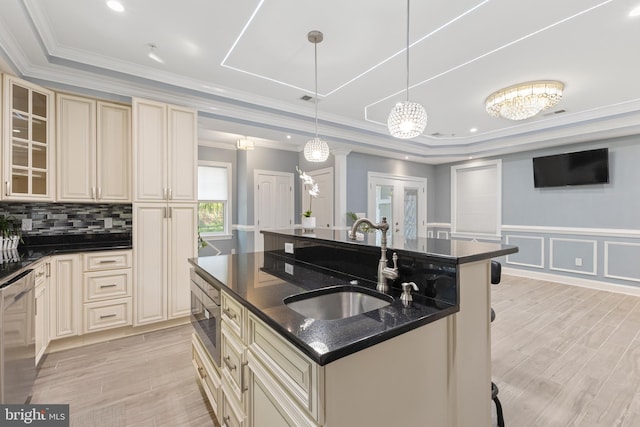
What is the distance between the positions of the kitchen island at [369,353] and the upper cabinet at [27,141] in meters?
2.20

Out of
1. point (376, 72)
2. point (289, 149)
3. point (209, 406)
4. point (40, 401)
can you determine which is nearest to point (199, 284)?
point (209, 406)

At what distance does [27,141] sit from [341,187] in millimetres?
3953

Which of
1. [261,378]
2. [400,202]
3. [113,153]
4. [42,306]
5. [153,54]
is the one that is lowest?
[42,306]

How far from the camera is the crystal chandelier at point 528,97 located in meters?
3.21

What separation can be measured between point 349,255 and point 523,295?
3.98 metres

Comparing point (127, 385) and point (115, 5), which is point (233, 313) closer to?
point (127, 385)

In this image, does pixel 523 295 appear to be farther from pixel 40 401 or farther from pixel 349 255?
pixel 40 401

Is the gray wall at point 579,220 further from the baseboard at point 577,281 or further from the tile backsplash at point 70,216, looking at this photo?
the tile backsplash at point 70,216

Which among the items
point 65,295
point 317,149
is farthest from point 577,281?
point 65,295

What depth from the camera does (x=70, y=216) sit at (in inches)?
122

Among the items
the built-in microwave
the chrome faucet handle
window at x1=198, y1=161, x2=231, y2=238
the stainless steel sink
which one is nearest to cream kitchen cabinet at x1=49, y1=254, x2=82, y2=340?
the built-in microwave

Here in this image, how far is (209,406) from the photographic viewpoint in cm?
195

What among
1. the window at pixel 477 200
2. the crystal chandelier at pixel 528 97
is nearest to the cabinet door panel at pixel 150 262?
the crystal chandelier at pixel 528 97

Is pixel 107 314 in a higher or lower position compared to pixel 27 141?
lower
